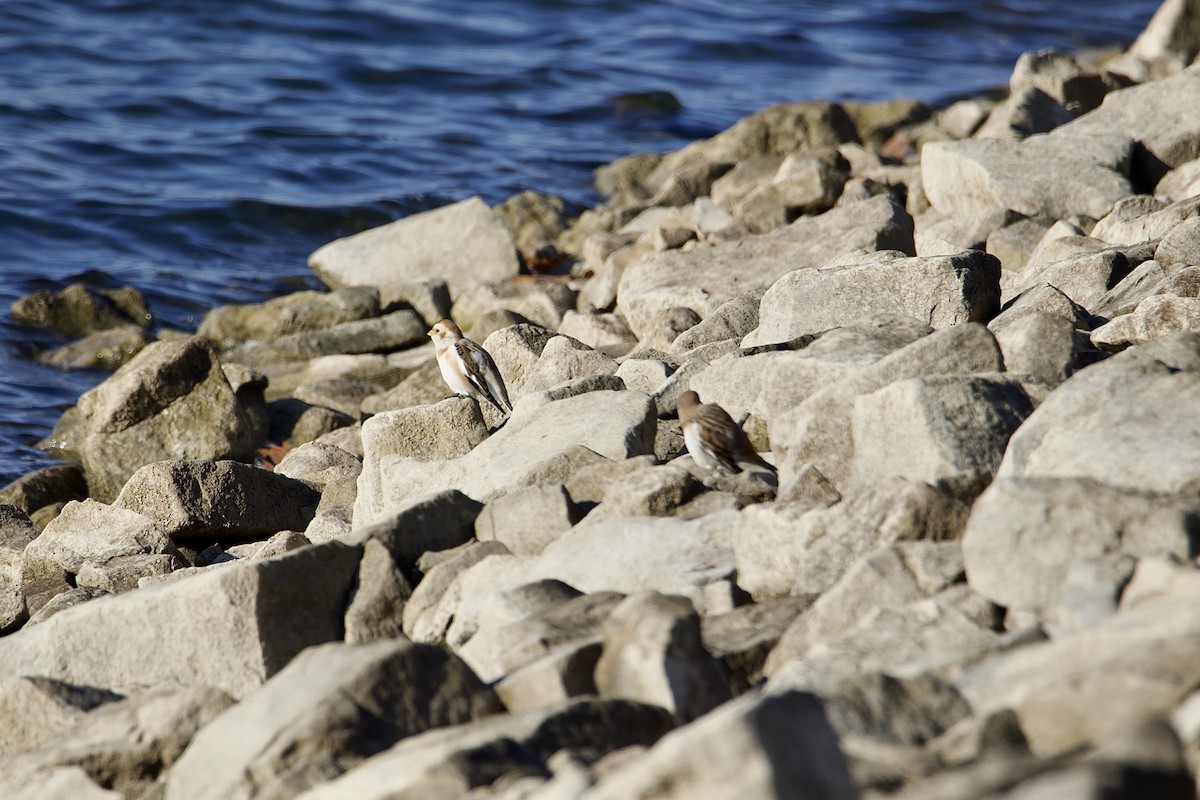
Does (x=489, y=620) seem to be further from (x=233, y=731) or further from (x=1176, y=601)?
A: (x=1176, y=601)

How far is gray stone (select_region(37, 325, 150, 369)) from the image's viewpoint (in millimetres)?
11711

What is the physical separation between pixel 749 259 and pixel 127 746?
18.7 feet

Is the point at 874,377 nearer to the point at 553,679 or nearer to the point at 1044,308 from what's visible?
the point at 1044,308

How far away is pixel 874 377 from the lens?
4797mm

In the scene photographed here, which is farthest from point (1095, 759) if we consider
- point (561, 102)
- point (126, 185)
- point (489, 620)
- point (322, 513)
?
point (561, 102)

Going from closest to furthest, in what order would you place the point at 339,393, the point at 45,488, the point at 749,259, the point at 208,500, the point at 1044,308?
the point at 1044,308 < the point at 208,500 < the point at 749,259 < the point at 45,488 < the point at 339,393

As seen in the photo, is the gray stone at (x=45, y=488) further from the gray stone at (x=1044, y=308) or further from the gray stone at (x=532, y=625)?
the gray stone at (x=1044, y=308)

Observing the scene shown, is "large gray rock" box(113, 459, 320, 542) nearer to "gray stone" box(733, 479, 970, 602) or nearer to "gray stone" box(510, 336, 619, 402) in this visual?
"gray stone" box(510, 336, 619, 402)

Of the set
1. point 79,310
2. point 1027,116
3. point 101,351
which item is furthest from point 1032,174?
point 79,310

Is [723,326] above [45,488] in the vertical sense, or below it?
above

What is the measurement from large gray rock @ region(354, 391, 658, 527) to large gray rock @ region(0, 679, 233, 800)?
1.62 meters

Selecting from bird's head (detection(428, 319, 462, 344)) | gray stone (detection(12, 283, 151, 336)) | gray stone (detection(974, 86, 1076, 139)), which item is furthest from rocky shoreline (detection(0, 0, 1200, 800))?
gray stone (detection(12, 283, 151, 336))

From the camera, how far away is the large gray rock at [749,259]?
8133mm

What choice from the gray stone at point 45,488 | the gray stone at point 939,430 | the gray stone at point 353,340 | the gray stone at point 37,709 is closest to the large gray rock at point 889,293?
the gray stone at point 939,430
